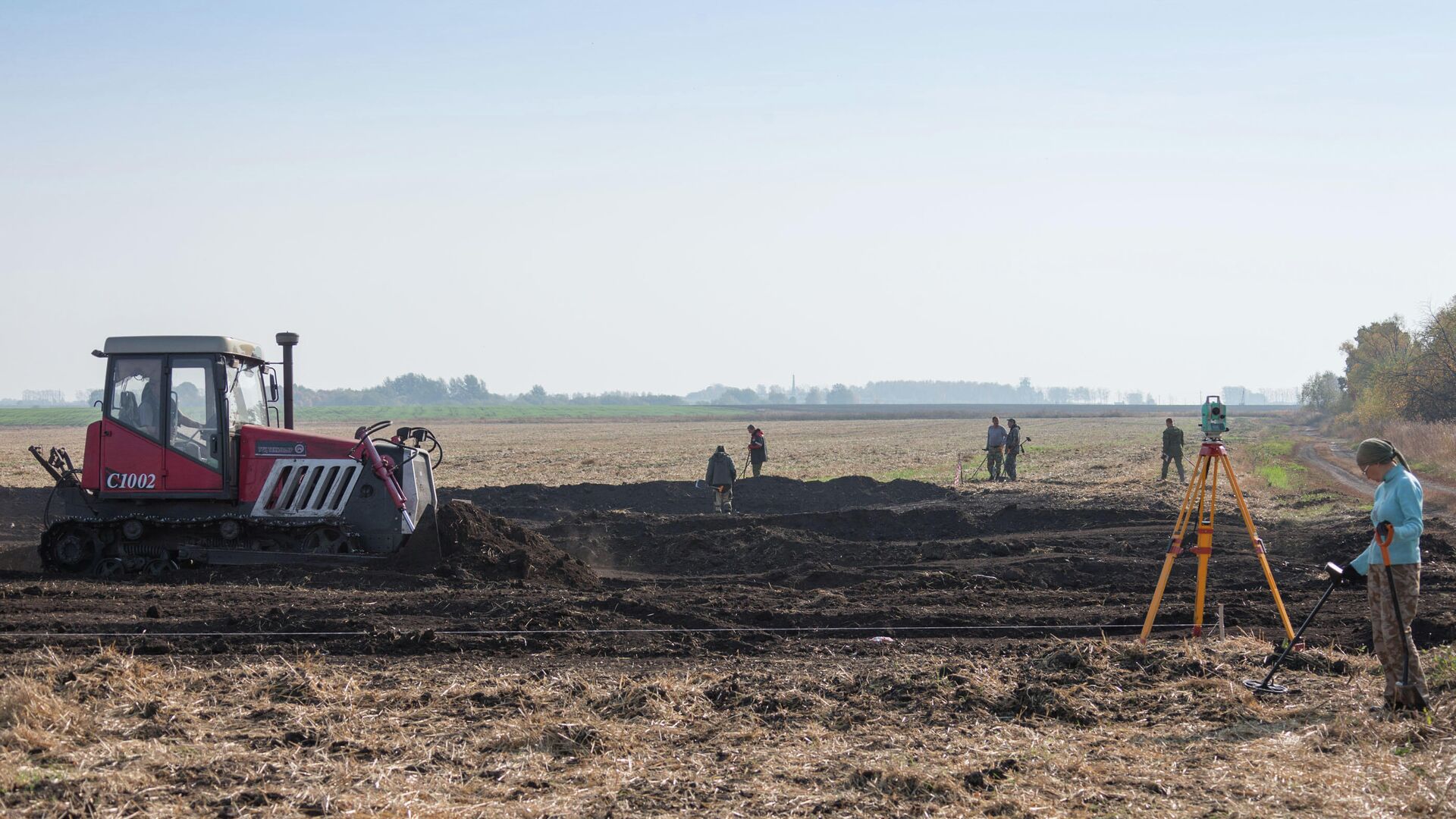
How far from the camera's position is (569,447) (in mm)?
49875

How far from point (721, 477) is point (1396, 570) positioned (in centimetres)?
1471

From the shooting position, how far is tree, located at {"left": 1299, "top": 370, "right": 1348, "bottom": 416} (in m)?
91.6

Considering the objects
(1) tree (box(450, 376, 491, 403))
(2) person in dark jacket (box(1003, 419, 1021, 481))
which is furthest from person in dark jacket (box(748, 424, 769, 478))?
(1) tree (box(450, 376, 491, 403))

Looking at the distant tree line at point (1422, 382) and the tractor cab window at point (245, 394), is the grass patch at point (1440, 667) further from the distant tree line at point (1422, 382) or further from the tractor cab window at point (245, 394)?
the distant tree line at point (1422, 382)

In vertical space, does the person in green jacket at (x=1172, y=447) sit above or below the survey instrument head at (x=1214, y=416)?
below

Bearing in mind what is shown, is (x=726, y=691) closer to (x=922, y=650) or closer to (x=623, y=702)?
(x=623, y=702)

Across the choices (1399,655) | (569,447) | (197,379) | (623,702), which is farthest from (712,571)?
(569,447)

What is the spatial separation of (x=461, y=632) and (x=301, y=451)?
15.6ft

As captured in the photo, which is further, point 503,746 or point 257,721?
point 257,721

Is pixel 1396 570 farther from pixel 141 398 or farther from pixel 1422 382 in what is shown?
pixel 1422 382

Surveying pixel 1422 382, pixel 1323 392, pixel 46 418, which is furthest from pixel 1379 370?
pixel 46 418

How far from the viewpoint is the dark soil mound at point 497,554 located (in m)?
12.4

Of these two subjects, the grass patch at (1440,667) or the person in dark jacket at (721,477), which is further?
the person in dark jacket at (721,477)

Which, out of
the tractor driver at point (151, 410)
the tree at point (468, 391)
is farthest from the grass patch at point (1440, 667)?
the tree at point (468, 391)
